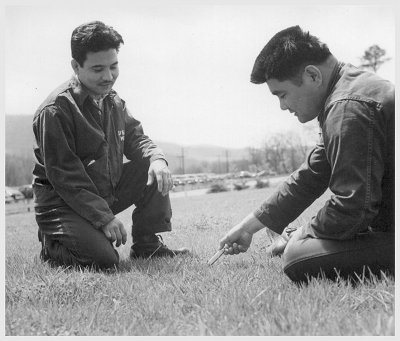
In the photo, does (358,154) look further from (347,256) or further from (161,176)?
(161,176)

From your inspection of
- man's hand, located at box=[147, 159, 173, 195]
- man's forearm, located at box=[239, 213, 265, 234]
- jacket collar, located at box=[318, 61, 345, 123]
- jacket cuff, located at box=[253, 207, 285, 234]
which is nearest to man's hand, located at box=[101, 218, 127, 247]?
man's hand, located at box=[147, 159, 173, 195]

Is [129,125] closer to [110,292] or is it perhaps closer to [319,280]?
[110,292]

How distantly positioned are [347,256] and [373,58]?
1729mm

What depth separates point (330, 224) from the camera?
2537mm

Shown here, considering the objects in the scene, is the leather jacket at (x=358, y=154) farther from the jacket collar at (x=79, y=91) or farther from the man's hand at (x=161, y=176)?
the jacket collar at (x=79, y=91)

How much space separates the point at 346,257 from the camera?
2604 millimetres

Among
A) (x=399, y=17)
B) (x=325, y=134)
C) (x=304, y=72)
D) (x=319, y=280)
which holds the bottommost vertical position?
(x=319, y=280)

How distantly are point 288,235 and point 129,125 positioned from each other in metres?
1.61

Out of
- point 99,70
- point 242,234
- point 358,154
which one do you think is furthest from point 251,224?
point 99,70

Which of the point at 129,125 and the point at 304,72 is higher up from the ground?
the point at 304,72

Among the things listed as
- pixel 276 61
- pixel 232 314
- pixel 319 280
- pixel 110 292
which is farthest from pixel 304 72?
pixel 110 292

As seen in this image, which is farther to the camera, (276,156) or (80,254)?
(276,156)

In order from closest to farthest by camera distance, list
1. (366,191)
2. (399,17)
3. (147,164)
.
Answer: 1. (366,191)
2. (399,17)
3. (147,164)

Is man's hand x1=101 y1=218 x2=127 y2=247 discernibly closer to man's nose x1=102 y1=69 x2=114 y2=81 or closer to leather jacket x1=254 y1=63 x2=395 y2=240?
man's nose x1=102 y1=69 x2=114 y2=81
